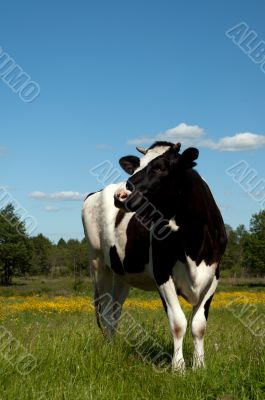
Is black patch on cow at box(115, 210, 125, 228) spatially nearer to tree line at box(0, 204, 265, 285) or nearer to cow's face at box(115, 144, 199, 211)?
cow's face at box(115, 144, 199, 211)

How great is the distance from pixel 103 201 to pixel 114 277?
4.31 feet

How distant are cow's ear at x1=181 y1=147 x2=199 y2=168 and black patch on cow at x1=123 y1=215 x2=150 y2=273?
126 cm

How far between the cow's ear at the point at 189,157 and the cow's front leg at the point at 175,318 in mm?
1433

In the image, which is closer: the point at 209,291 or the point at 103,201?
the point at 209,291

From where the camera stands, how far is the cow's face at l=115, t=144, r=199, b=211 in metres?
6.63

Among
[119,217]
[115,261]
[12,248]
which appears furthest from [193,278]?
[12,248]

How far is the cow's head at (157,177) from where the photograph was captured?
663 cm

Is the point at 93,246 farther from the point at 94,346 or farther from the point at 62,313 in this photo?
the point at 62,313

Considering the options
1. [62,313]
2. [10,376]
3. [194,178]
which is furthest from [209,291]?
[62,313]

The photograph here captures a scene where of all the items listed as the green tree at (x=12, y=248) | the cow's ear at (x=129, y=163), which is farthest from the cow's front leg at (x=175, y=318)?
the green tree at (x=12, y=248)

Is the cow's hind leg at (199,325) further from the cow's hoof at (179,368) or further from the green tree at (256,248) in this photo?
the green tree at (256,248)

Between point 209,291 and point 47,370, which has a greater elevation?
point 209,291

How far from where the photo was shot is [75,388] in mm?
5461

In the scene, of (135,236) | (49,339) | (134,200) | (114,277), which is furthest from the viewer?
(114,277)
